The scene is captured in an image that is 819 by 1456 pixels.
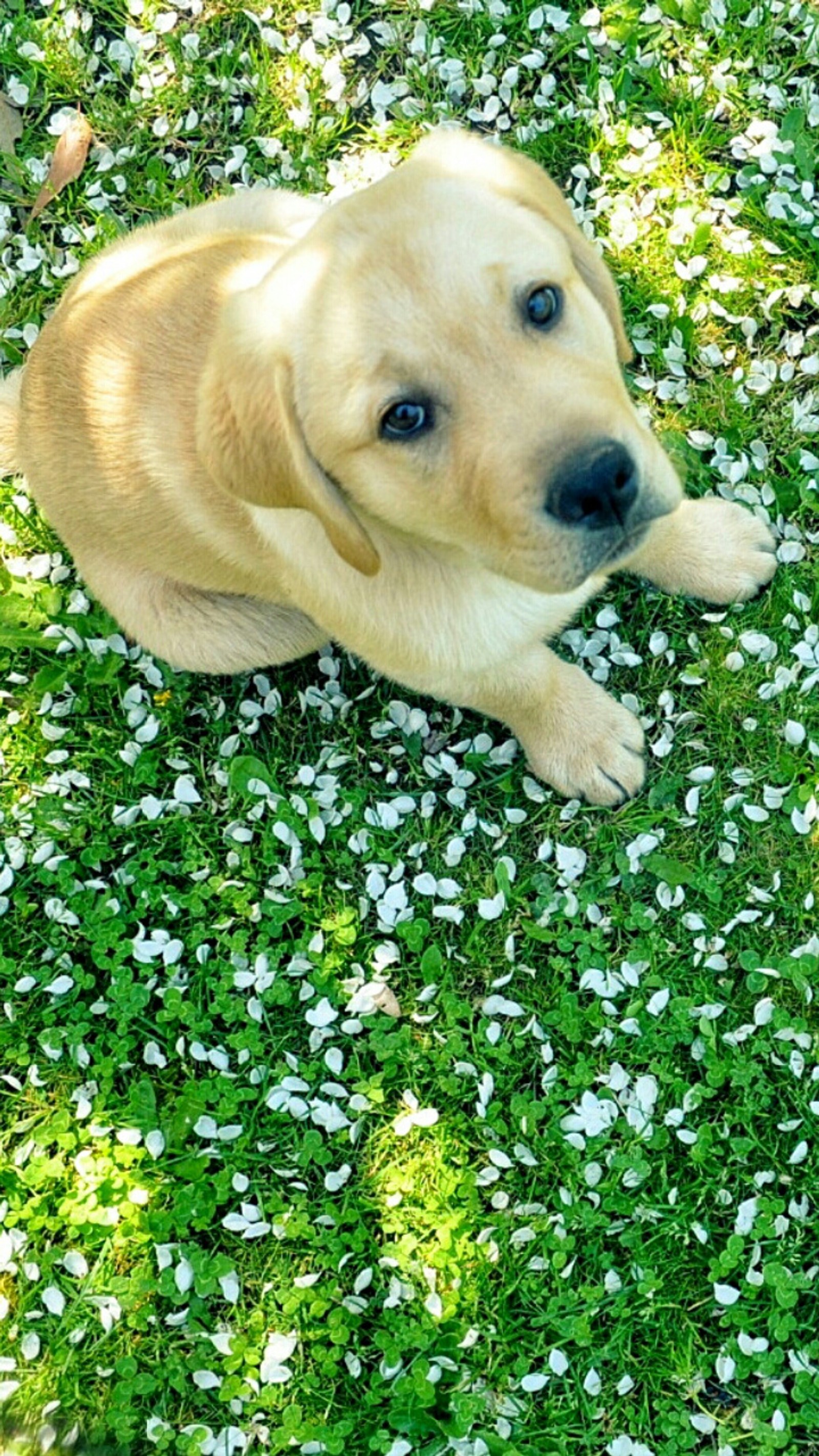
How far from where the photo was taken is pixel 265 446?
3.44 meters

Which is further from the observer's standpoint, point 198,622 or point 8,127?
point 8,127

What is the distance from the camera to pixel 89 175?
5.99 meters

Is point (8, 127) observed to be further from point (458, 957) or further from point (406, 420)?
point (458, 957)

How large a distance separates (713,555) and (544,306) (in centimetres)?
190

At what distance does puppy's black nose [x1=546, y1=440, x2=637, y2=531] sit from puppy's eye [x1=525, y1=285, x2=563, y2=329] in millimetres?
350

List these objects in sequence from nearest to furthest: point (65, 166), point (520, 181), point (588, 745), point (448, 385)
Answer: point (448, 385), point (520, 181), point (588, 745), point (65, 166)

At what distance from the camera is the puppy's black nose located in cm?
323

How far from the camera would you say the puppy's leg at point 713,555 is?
197 inches

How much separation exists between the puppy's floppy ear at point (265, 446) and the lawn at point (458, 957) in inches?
70.9

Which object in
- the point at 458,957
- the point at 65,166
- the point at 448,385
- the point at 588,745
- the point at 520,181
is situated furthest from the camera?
the point at 65,166

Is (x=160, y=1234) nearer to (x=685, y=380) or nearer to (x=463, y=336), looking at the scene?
(x=463, y=336)

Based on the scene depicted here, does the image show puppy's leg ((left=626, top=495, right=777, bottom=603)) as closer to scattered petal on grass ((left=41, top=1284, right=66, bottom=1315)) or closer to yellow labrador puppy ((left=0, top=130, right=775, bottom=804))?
yellow labrador puppy ((left=0, top=130, right=775, bottom=804))

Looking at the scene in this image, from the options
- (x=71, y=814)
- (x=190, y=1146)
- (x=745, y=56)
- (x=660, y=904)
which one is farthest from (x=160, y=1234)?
(x=745, y=56)

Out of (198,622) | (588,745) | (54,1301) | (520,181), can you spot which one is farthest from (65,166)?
(54,1301)
